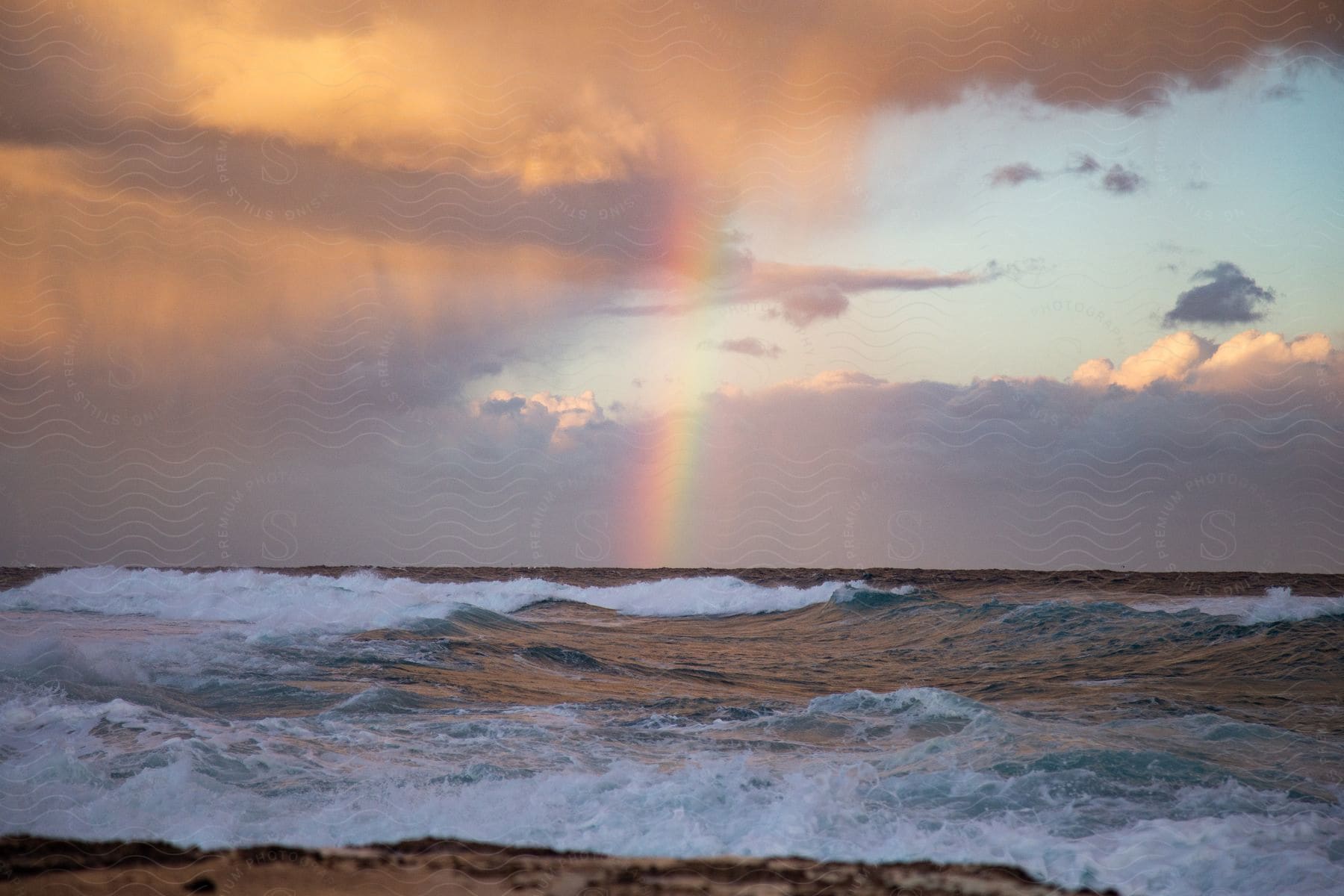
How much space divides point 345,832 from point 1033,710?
6.43m

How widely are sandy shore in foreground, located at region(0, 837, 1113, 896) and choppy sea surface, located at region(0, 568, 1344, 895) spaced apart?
0.15 m

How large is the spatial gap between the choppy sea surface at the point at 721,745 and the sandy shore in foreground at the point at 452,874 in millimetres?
147

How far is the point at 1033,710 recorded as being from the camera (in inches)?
335

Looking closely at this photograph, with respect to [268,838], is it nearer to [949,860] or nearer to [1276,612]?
[949,860]

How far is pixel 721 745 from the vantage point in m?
6.90

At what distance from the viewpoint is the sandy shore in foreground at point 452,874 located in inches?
162

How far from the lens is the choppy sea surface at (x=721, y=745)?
466cm

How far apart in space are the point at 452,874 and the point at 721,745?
3022mm

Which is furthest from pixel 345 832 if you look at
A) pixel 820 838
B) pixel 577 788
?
pixel 820 838

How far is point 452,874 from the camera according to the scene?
13.9 feet

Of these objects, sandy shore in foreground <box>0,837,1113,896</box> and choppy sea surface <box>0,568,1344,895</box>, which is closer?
sandy shore in foreground <box>0,837,1113,896</box>

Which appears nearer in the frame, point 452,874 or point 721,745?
point 452,874

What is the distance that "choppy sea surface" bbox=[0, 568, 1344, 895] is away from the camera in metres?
4.66

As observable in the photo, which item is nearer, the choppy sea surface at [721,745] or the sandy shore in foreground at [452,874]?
the sandy shore in foreground at [452,874]
